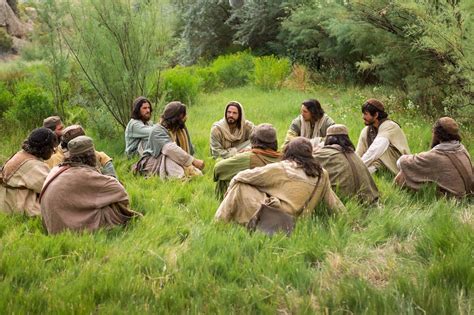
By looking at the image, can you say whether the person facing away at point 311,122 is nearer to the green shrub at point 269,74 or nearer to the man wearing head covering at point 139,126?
the man wearing head covering at point 139,126

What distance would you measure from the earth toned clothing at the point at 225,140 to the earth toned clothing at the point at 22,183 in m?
2.91

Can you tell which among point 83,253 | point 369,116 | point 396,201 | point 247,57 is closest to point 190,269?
point 83,253

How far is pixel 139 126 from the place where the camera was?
24.2 ft

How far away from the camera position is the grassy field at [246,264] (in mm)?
3301

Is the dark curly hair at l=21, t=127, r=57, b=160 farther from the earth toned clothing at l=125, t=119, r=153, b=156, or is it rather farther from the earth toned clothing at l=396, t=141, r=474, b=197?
the earth toned clothing at l=396, t=141, r=474, b=197

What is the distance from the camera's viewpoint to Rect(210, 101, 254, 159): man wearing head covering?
7.48 m

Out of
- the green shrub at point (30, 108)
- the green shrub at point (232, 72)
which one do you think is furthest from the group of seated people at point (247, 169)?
the green shrub at point (232, 72)

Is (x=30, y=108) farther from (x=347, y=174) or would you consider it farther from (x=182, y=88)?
(x=347, y=174)

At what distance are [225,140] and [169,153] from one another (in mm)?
1142

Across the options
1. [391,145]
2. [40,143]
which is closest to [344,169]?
[391,145]

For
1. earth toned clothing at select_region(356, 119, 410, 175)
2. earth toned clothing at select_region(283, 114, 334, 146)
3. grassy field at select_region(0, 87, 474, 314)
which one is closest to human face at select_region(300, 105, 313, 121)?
earth toned clothing at select_region(283, 114, 334, 146)

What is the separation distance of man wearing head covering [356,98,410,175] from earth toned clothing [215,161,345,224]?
1862mm

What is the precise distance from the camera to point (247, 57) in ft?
58.7

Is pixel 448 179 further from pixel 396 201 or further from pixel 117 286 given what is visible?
pixel 117 286
